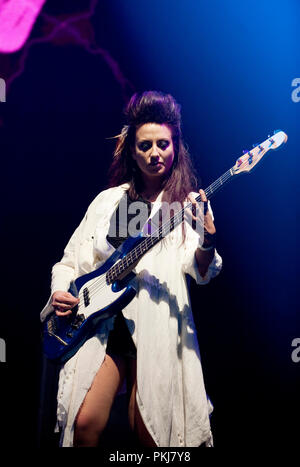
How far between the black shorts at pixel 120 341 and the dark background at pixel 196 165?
689 mm

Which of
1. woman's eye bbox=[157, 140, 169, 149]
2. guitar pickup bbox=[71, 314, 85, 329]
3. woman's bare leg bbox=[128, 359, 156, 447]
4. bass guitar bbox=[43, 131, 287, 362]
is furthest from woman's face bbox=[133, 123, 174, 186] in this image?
woman's bare leg bbox=[128, 359, 156, 447]

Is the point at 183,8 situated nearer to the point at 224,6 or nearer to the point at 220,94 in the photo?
the point at 224,6

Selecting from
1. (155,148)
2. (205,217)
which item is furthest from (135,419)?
(155,148)

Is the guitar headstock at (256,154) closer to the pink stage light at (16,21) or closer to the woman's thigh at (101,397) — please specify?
the woman's thigh at (101,397)

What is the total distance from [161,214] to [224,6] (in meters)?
1.33

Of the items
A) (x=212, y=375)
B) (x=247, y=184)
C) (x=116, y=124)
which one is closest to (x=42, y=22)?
(x=116, y=124)

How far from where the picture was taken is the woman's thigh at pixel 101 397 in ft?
5.16

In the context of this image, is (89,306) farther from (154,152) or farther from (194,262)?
(154,152)

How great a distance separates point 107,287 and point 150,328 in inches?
9.1

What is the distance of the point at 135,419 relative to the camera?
163 cm

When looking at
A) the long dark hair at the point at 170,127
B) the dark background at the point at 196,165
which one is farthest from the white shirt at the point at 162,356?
the dark background at the point at 196,165

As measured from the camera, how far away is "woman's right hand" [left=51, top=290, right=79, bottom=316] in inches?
69.4

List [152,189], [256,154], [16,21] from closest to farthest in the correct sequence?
[256,154] < [152,189] < [16,21]

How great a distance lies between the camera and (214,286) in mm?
2410
